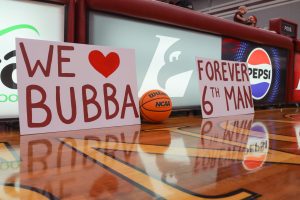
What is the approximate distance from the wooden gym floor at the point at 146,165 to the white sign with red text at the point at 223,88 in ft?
1.51

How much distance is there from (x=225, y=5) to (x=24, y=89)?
25.1ft

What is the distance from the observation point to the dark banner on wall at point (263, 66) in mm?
2139

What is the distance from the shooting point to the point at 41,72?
1064 mm

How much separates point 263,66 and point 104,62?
1641 millimetres

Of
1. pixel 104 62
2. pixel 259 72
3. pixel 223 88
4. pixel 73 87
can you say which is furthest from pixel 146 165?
pixel 259 72

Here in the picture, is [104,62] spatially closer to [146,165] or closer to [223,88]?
[146,165]

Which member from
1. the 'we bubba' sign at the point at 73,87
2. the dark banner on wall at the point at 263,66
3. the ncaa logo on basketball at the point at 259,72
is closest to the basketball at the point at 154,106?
the 'we bubba' sign at the point at 73,87

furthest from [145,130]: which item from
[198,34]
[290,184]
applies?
[198,34]

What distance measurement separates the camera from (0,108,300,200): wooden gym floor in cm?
52

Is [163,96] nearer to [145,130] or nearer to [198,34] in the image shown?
[145,130]

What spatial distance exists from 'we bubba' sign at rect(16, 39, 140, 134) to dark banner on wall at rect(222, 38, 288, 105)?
106cm

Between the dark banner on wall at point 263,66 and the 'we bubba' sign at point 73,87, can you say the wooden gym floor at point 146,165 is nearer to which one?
the 'we bubba' sign at point 73,87

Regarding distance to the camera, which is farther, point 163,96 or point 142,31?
point 142,31

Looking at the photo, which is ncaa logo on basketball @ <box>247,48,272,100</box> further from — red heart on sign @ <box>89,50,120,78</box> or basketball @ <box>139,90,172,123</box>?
red heart on sign @ <box>89,50,120,78</box>
